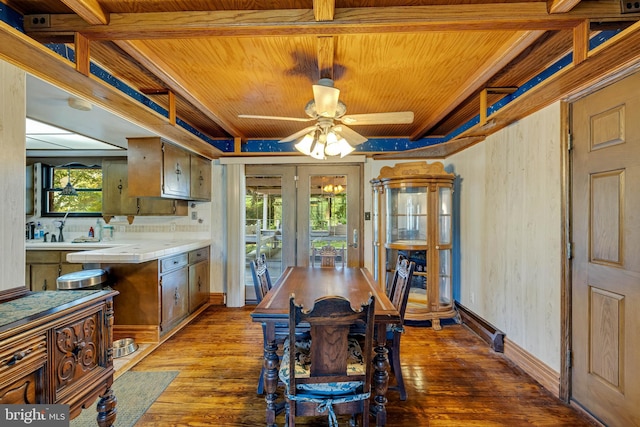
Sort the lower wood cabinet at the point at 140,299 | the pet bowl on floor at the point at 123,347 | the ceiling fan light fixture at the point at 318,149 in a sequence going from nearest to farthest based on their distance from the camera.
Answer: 1. the ceiling fan light fixture at the point at 318,149
2. the pet bowl on floor at the point at 123,347
3. the lower wood cabinet at the point at 140,299

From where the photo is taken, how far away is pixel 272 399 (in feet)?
5.64

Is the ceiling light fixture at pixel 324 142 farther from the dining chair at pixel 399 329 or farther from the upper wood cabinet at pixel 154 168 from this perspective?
the upper wood cabinet at pixel 154 168

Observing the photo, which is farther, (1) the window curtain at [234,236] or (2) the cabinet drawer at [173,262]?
(1) the window curtain at [234,236]

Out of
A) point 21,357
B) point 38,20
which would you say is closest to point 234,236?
point 38,20

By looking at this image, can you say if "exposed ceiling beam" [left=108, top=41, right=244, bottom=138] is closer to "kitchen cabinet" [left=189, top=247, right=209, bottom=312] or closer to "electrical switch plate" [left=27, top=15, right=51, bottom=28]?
"electrical switch plate" [left=27, top=15, right=51, bottom=28]

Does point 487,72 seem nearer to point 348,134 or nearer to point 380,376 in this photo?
point 348,134

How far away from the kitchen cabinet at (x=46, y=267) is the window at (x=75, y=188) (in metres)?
0.88

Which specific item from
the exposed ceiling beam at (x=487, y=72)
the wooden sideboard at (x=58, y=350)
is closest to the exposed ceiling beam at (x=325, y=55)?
the exposed ceiling beam at (x=487, y=72)

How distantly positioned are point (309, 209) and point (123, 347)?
2663 millimetres

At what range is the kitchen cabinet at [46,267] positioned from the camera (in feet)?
11.4

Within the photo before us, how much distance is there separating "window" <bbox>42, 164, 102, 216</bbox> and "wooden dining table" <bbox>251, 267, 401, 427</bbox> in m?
3.50

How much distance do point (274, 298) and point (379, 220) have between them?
2.19m

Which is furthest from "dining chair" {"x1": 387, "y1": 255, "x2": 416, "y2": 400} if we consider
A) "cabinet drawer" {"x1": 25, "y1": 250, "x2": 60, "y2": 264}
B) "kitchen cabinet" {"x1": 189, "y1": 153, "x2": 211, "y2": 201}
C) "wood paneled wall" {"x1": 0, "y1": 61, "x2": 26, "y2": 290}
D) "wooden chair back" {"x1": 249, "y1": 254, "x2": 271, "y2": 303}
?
"cabinet drawer" {"x1": 25, "y1": 250, "x2": 60, "y2": 264}

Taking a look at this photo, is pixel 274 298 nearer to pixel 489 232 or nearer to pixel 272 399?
pixel 272 399
